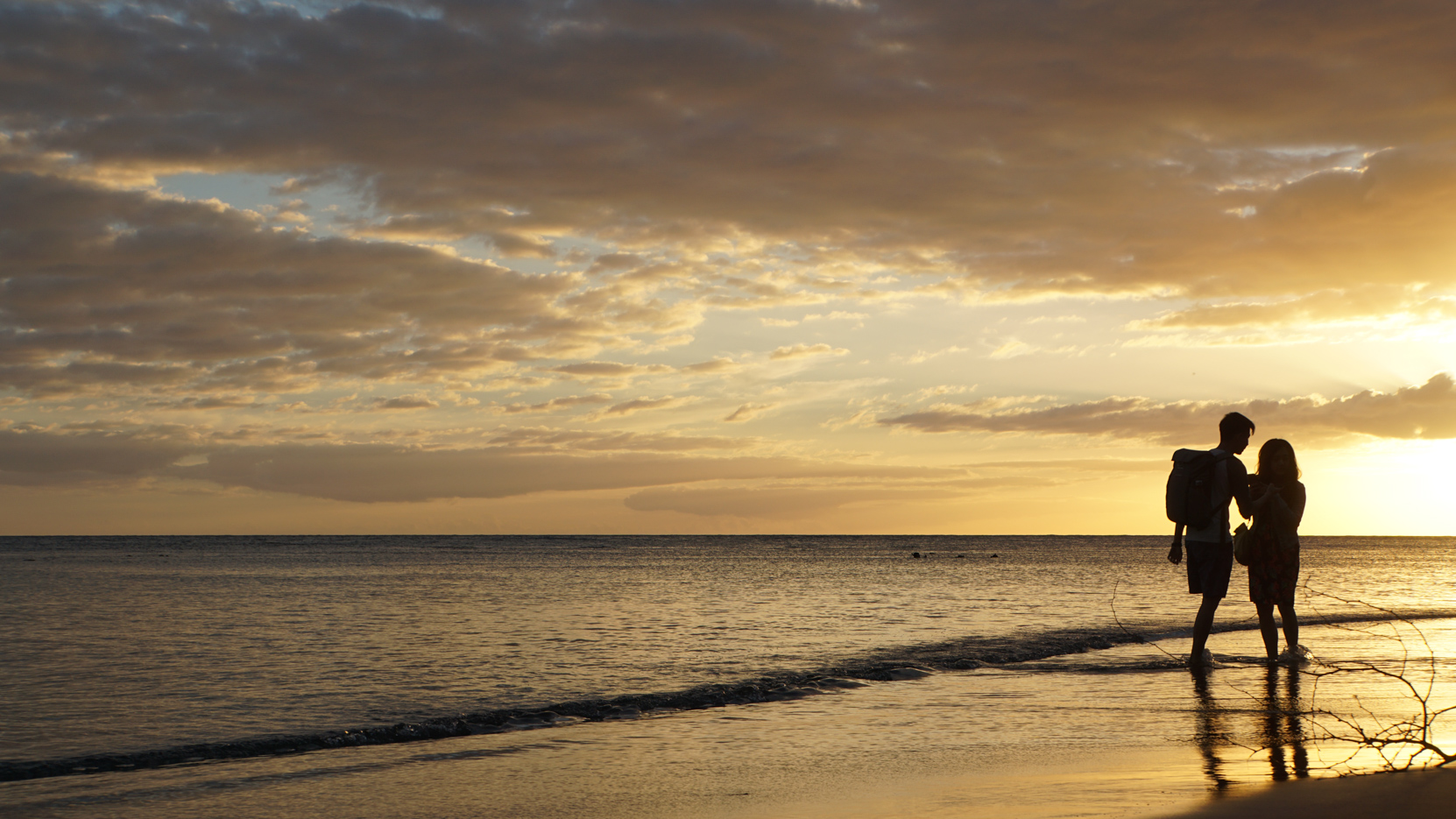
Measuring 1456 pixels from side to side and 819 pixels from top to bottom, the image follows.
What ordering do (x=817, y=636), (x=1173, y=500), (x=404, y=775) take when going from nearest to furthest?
(x=404, y=775)
(x=1173, y=500)
(x=817, y=636)

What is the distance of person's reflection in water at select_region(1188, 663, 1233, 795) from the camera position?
5.30 m

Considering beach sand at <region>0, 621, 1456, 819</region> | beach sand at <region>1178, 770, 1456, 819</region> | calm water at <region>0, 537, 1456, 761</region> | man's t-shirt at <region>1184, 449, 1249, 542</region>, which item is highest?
man's t-shirt at <region>1184, 449, 1249, 542</region>

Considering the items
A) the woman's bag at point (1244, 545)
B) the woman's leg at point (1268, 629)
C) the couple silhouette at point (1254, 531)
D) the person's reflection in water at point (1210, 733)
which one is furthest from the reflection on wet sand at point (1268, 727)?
the woman's bag at point (1244, 545)

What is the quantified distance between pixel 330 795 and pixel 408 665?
678cm

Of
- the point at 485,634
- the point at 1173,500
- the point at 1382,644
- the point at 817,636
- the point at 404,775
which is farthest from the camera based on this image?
the point at 485,634

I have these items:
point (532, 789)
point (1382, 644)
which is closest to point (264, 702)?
point (532, 789)

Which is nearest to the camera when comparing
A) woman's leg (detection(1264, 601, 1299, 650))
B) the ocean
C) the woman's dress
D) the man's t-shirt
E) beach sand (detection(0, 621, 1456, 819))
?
beach sand (detection(0, 621, 1456, 819))

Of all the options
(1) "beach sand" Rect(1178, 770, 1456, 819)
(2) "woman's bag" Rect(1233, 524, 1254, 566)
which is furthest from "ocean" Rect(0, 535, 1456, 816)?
(2) "woman's bag" Rect(1233, 524, 1254, 566)

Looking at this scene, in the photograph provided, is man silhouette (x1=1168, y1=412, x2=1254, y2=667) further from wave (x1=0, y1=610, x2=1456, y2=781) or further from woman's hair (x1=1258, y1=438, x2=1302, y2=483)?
wave (x1=0, y1=610, x2=1456, y2=781)

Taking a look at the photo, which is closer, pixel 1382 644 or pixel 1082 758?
pixel 1082 758

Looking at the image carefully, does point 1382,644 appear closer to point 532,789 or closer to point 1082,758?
point 1082,758

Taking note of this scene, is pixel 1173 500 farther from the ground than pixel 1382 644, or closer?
farther from the ground

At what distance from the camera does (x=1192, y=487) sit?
8836 mm

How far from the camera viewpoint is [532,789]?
19.4 feet
